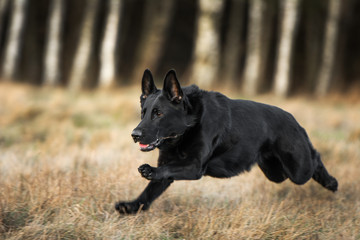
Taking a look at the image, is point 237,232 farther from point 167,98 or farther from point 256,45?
point 256,45

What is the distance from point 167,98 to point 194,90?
1.05ft

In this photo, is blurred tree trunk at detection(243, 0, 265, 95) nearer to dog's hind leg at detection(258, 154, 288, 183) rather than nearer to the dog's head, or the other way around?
dog's hind leg at detection(258, 154, 288, 183)

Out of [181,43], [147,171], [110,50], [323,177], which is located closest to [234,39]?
[181,43]

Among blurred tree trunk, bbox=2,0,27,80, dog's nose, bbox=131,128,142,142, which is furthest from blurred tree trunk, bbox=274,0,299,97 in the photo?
dog's nose, bbox=131,128,142,142

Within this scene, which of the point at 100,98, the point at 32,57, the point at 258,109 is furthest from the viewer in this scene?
the point at 32,57

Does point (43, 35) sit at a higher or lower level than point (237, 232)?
higher

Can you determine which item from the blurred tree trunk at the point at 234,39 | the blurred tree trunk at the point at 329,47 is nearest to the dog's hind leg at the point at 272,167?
the blurred tree trunk at the point at 329,47

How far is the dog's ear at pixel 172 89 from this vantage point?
325 centimetres

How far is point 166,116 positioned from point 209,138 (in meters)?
0.39

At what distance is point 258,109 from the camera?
385 centimetres

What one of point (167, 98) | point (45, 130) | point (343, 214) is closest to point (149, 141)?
point (167, 98)

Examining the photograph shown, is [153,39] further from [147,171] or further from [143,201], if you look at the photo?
[147,171]

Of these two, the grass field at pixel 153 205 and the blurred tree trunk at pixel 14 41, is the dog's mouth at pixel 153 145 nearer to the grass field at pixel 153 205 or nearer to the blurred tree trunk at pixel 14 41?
the grass field at pixel 153 205

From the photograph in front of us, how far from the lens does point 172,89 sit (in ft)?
10.8
